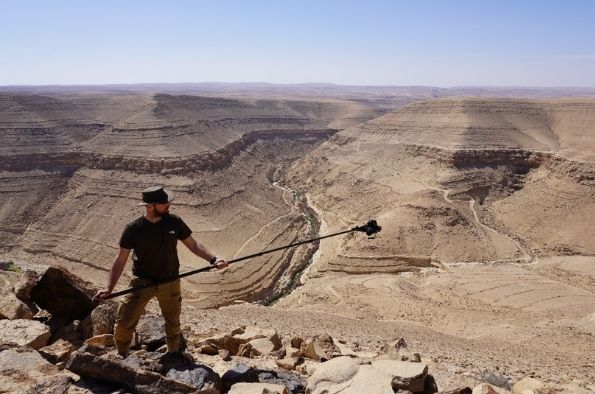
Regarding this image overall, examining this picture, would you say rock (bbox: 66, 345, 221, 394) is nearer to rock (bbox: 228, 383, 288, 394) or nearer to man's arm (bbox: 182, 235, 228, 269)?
rock (bbox: 228, 383, 288, 394)

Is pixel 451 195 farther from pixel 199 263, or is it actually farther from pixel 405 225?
pixel 199 263

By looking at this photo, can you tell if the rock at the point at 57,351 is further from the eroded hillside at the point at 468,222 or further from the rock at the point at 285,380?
the eroded hillside at the point at 468,222

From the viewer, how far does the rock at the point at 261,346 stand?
857cm

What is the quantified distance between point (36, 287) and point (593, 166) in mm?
39505

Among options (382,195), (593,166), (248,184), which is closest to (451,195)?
(382,195)

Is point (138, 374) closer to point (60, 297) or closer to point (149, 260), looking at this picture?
point (149, 260)

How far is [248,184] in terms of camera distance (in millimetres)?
44875

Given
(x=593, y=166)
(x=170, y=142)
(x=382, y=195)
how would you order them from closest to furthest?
(x=593, y=166) < (x=382, y=195) < (x=170, y=142)

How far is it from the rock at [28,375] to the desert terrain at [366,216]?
18.6 feet

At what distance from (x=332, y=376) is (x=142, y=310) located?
267 centimetres

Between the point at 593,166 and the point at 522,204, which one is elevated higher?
the point at 593,166

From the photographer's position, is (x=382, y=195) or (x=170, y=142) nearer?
(x=382, y=195)

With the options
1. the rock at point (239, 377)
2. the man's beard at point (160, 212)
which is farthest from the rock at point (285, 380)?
the man's beard at point (160, 212)

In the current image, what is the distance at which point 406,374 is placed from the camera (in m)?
6.38
